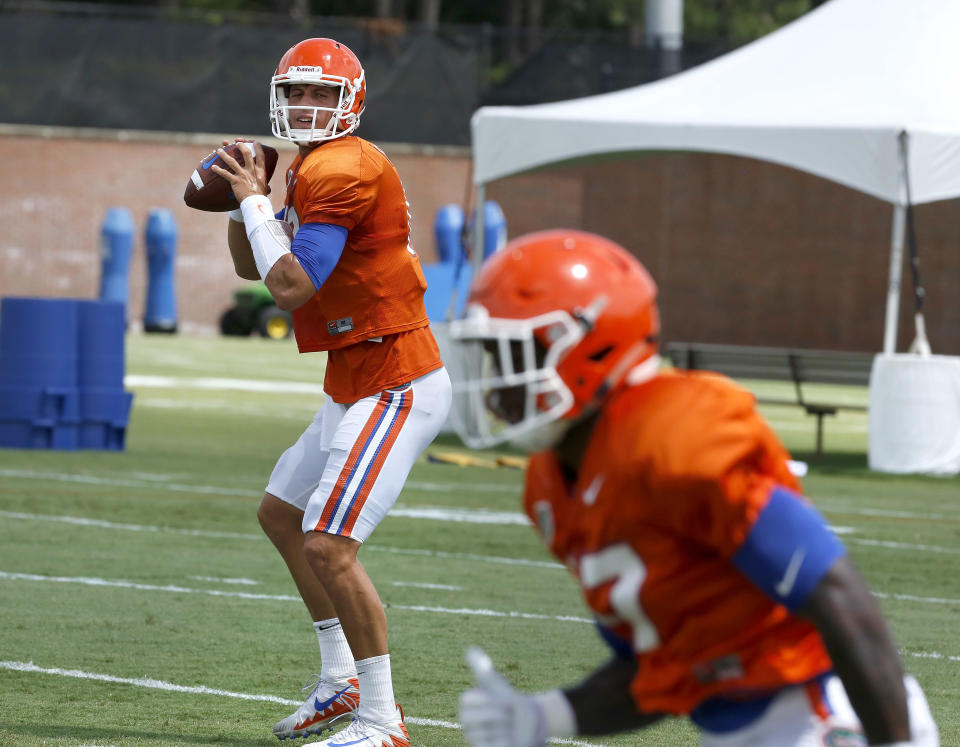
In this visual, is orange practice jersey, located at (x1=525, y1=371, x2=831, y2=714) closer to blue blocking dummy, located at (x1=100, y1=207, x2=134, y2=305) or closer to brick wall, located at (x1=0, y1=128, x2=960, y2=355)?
blue blocking dummy, located at (x1=100, y1=207, x2=134, y2=305)

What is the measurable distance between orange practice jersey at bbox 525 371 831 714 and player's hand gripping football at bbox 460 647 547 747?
200 mm

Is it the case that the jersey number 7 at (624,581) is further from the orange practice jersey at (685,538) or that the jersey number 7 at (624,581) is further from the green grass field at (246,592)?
the green grass field at (246,592)

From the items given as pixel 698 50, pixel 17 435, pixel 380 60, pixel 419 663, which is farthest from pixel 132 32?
pixel 419 663

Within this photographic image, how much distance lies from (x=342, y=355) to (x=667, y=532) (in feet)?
8.57

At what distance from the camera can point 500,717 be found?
109 inches

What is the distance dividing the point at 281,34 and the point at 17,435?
697 inches

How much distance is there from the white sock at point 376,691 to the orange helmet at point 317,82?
160cm

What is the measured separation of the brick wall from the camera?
29.2 m

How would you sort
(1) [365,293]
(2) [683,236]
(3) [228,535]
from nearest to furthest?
(1) [365,293] < (3) [228,535] < (2) [683,236]

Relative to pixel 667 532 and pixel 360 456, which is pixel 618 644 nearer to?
pixel 667 532

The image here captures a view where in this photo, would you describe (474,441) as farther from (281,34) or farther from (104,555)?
(281,34)

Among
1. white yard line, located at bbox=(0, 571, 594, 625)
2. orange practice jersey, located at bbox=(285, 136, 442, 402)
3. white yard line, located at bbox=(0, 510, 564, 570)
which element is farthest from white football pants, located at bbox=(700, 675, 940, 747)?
white yard line, located at bbox=(0, 510, 564, 570)

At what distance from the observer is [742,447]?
263 cm

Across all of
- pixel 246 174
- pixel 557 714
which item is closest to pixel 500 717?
pixel 557 714
